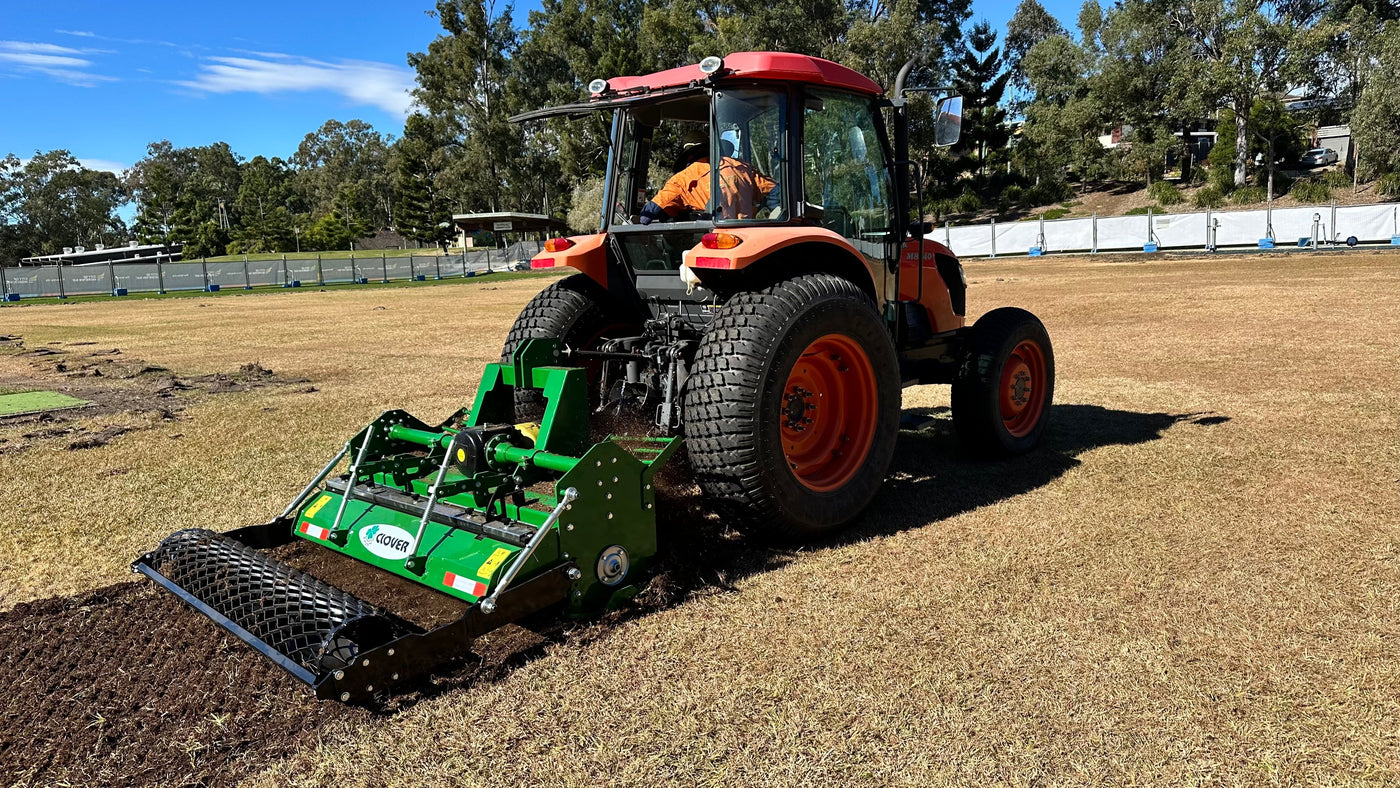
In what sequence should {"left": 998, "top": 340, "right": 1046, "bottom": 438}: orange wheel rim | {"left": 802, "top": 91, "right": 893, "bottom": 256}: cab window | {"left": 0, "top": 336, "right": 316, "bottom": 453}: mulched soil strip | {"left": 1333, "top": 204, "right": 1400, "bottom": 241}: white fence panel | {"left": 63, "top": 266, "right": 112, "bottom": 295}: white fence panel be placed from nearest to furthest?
{"left": 802, "top": 91, "right": 893, "bottom": 256}: cab window < {"left": 998, "top": 340, "right": 1046, "bottom": 438}: orange wheel rim < {"left": 0, "top": 336, "right": 316, "bottom": 453}: mulched soil strip < {"left": 1333, "top": 204, "right": 1400, "bottom": 241}: white fence panel < {"left": 63, "top": 266, "right": 112, "bottom": 295}: white fence panel

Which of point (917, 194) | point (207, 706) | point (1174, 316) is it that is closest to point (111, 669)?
point (207, 706)

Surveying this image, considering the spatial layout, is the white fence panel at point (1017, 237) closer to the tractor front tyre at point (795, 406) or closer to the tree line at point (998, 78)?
the tree line at point (998, 78)

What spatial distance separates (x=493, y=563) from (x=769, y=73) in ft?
9.28

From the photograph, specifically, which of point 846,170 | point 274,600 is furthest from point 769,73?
point 274,600

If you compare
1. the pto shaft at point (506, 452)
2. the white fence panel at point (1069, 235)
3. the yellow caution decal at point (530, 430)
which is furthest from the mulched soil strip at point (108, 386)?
the white fence panel at point (1069, 235)

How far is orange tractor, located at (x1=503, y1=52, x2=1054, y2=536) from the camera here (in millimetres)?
4301

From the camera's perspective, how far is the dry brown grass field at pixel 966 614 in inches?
110

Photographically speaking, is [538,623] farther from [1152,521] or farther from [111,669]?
[1152,521]

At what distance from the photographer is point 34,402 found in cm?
977

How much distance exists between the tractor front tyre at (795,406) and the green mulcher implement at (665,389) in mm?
13

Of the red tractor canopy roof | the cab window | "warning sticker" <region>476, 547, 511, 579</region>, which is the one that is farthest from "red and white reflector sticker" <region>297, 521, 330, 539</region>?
the cab window

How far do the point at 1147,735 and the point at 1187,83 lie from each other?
5647cm

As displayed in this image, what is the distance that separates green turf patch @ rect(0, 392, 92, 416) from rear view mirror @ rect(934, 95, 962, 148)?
907 cm

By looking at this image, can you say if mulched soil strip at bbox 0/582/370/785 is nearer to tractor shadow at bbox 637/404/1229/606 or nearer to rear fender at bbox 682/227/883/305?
tractor shadow at bbox 637/404/1229/606
